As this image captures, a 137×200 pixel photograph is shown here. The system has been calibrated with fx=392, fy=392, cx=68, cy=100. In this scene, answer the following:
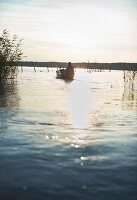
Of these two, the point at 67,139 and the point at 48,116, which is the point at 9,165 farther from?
the point at 48,116

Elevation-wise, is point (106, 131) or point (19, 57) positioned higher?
point (19, 57)

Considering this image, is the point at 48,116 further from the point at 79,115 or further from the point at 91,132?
the point at 91,132

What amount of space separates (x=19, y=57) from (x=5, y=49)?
2527mm

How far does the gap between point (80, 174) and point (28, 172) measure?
3.47 ft

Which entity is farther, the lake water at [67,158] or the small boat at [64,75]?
the small boat at [64,75]

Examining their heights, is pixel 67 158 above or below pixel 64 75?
above

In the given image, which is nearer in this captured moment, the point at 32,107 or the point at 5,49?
the point at 32,107

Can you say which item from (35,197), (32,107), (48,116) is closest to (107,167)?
(35,197)

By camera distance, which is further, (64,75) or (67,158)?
(64,75)

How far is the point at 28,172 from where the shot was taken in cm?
797

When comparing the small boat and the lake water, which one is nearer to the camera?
the lake water

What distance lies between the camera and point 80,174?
7887 millimetres

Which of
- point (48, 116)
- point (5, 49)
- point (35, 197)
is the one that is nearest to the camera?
point (35, 197)

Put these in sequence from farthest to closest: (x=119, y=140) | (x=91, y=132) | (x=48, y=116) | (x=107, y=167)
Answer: (x=48, y=116) → (x=91, y=132) → (x=119, y=140) → (x=107, y=167)
